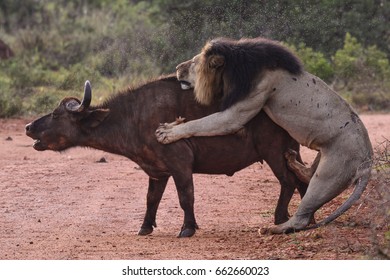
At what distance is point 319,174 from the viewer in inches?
384

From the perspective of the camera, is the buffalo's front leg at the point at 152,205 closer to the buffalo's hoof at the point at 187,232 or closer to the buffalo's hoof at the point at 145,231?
the buffalo's hoof at the point at 145,231

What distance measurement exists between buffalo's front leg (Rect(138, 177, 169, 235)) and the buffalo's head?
88 centimetres

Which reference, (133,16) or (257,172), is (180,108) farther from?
(133,16)

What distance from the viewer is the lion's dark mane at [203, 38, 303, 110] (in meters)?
9.91

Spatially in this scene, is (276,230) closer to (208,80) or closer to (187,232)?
(187,232)

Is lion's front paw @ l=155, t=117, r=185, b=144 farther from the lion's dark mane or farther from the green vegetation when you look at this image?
the green vegetation

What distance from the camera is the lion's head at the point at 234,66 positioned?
32.6ft

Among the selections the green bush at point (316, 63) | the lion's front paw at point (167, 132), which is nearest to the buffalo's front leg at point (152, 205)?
the lion's front paw at point (167, 132)

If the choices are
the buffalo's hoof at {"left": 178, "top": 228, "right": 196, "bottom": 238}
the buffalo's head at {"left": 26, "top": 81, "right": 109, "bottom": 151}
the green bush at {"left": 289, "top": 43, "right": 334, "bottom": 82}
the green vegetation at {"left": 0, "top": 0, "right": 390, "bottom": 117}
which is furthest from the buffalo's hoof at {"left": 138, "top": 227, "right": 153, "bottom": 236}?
the green bush at {"left": 289, "top": 43, "right": 334, "bottom": 82}

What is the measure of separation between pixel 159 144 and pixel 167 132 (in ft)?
0.53

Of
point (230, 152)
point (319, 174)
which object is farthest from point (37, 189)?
point (319, 174)
